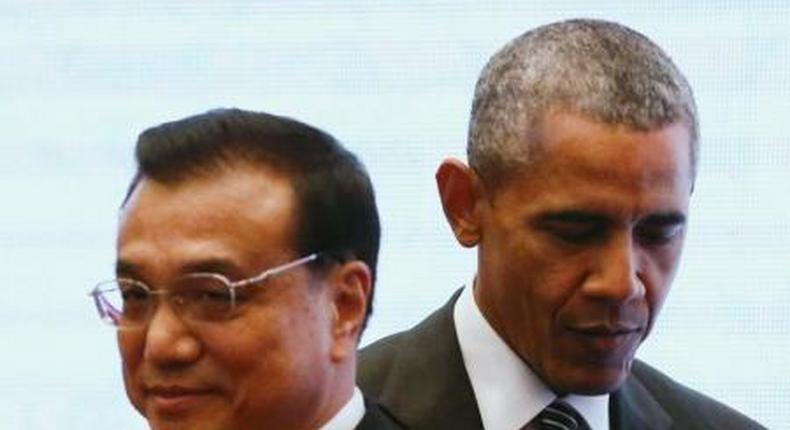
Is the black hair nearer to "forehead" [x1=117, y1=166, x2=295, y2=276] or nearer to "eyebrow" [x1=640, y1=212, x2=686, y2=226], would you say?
"forehead" [x1=117, y1=166, x2=295, y2=276]

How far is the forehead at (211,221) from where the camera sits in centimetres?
183

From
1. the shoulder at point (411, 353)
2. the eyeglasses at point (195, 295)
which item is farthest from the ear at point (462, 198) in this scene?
the eyeglasses at point (195, 295)

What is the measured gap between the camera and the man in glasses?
5.98ft

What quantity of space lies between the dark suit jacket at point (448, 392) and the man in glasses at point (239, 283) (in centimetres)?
28

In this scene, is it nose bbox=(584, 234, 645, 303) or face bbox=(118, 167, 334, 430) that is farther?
nose bbox=(584, 234, 645, 303)

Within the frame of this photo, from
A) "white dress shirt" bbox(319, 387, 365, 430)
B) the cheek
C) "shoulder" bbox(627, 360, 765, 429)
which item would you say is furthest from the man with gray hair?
the cheek

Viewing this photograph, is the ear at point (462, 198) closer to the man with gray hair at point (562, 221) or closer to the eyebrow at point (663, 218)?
the man with gray hair at point (562, 221)

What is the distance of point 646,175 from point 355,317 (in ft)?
1.04

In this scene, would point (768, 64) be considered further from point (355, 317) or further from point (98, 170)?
point (355, 317)

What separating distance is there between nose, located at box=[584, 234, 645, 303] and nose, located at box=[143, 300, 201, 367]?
0.41 meters

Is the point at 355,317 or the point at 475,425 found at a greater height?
the point at 355,317

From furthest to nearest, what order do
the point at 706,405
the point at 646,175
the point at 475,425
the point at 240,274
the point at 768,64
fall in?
1. the point at 768,64
2. the point at 706,405
3. the point at 475,425
4. the point at 646,175
5. the point at 240,274

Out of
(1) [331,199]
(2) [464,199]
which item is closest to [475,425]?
(2) [464,199]

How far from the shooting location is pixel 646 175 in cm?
204
